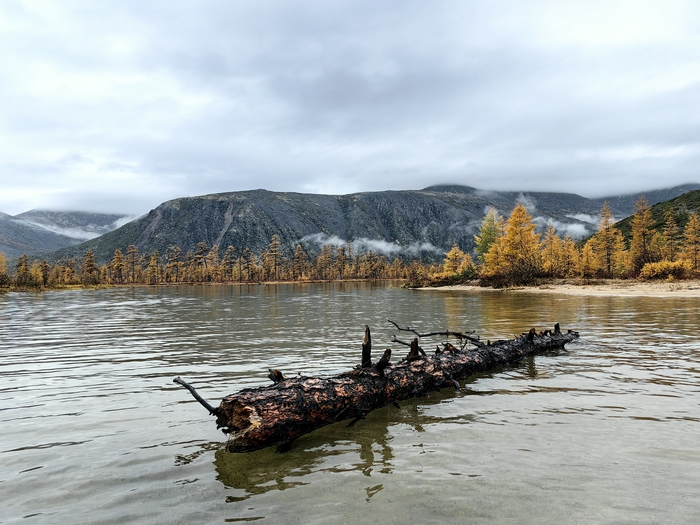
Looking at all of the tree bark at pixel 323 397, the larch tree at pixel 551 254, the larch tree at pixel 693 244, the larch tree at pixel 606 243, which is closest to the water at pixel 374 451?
the tree bark at pixel 323 397

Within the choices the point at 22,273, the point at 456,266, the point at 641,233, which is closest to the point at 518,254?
the point at 456,266

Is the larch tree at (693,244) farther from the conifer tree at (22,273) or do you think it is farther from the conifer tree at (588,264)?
the conifer tree at (22,273)

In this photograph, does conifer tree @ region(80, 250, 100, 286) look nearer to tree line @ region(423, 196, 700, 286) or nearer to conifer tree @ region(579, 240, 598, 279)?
tree line @ region(423, 196, 700, 286)

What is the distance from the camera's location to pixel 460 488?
232 inches

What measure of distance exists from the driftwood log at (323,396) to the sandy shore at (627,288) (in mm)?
47799

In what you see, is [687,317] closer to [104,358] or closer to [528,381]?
[528,381]

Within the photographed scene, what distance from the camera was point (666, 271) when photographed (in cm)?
6412

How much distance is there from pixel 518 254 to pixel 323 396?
7748 cm

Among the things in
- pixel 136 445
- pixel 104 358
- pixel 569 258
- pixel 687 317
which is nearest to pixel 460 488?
pixel 136 445

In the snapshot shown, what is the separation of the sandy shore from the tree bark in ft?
156

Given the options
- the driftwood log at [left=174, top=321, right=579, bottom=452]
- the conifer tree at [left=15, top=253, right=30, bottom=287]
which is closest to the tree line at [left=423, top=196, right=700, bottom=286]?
the driftwood log at [left=174, top=321, right=579, bottom=452]

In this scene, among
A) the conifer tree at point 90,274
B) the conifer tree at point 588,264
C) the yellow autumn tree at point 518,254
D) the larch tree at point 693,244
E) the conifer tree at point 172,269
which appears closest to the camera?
the larch tree at point 693,244

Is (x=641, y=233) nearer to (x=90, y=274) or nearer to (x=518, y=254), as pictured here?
(x=518, y=254)

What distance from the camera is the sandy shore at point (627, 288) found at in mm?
49531
